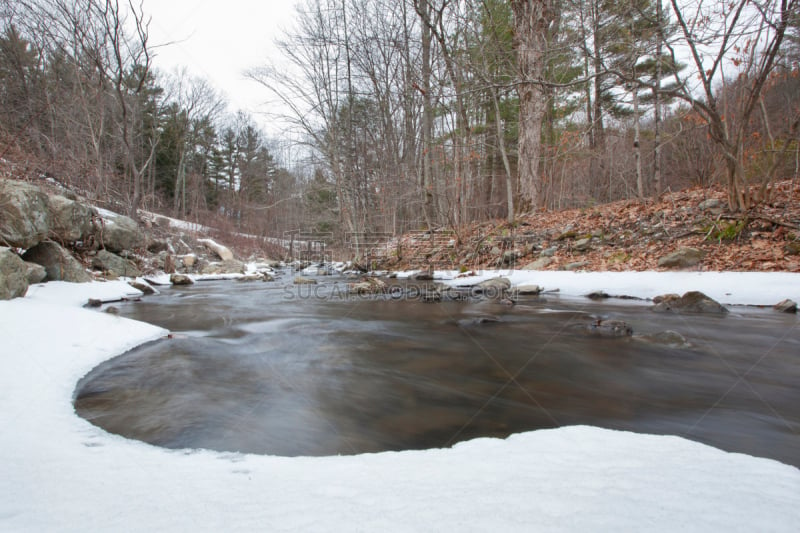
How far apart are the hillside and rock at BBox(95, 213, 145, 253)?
25.8 feet

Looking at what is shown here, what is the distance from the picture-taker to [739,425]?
2082 mm

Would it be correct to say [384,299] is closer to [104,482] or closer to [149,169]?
[104,482]

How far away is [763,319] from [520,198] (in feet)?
26.3

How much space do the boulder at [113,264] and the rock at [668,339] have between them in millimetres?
10103

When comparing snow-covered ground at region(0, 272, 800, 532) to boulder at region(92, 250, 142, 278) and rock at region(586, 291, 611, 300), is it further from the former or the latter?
boulder at region(92, 250, 142, 278)

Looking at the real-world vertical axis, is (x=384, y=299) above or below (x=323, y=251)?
below

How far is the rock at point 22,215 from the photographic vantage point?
488 centimetres

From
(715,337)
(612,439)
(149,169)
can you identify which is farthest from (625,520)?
(149,169)

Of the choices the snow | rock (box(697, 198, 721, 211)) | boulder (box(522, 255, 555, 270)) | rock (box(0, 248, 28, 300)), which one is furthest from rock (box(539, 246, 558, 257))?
rock (box(0, 248, 28, 300))

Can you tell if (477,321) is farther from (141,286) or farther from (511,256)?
(141,286)

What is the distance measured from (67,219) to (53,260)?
1.57 m

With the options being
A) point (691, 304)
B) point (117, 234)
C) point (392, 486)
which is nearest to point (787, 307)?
point (691, 304)

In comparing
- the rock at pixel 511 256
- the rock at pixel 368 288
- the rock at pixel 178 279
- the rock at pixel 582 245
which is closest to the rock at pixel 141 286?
the rock at pixel 178 279

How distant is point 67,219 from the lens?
6.85m
